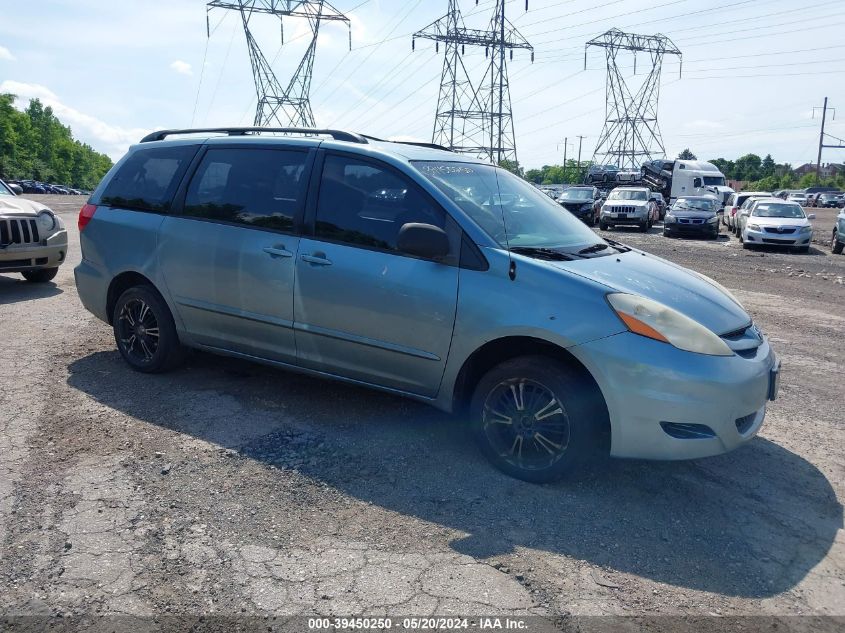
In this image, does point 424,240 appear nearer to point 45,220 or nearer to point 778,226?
point 45,220

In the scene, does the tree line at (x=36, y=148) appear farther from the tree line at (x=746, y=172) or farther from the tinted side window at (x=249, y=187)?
the tinted side window at (x=249, y=187)

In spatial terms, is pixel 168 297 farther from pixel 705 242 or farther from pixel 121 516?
pixel 705 242

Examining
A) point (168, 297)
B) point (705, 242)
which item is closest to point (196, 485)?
point (168, 297)

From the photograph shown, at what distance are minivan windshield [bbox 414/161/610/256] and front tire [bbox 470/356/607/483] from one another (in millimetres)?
820

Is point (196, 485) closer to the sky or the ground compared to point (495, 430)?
closer to the ground

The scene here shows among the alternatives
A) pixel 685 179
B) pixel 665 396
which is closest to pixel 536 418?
pixel 665 396

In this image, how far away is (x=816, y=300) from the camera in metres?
11.0

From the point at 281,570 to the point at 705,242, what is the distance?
889 inches

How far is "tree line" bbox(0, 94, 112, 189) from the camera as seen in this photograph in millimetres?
84250

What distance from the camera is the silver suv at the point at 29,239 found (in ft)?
28.8

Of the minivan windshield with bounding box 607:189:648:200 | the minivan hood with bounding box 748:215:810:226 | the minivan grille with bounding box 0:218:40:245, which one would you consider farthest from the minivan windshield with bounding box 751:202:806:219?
the minivan grille with bounding box 0:218:40:245

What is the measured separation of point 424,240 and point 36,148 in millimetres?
112586

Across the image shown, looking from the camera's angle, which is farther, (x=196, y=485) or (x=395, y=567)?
(x=196, y=485)

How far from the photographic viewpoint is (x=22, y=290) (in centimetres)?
926
